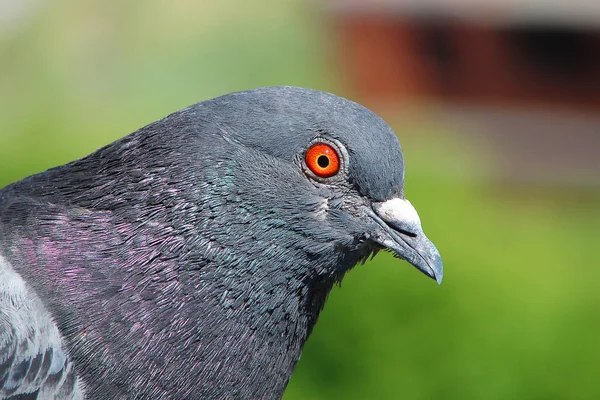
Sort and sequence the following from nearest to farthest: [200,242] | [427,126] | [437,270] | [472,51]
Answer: [200,242] < [437,270] < [427,126] < [472,51]

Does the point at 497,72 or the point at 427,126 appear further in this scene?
the point at 497,72

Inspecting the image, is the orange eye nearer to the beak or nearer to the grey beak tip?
the beak

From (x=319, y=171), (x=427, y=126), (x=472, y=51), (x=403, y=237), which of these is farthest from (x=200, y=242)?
(x=472, y=51)

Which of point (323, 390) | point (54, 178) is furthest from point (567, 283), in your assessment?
point (54, 178)

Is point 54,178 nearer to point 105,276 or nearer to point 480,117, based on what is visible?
point 105,276

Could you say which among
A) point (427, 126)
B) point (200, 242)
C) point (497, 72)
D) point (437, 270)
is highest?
point (497, 72)

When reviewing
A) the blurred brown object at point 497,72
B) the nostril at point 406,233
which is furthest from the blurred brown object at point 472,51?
the nostril at point 406,233

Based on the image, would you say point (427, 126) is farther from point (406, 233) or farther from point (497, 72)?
point (406, 233)
